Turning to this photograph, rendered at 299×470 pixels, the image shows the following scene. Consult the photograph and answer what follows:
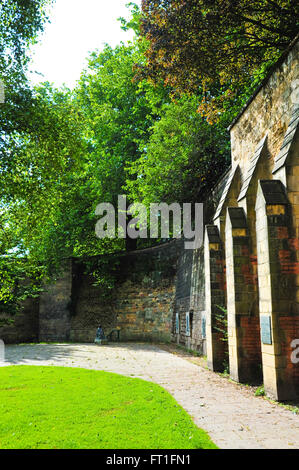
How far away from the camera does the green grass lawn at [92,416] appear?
4164 mm

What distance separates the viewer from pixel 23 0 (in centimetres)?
1236

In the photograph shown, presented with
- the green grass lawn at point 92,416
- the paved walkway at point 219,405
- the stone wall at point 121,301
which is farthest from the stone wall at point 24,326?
the green grass lawn at point 92,416

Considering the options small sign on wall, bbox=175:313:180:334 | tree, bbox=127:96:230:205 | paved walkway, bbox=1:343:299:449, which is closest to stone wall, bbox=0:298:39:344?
small sign on wall, bbox=175:313:180:334

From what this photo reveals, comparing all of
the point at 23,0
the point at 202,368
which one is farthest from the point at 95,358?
the point at 23,0

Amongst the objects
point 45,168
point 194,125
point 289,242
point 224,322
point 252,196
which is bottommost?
point 224,322

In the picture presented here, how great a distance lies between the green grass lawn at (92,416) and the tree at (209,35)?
9105mm

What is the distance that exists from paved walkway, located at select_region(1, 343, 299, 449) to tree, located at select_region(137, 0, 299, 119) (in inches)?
339

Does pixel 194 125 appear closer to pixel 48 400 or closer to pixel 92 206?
pixel 92 206

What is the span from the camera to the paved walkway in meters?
4.31

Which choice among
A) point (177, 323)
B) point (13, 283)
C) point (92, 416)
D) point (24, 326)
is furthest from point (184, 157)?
point (24, 326)

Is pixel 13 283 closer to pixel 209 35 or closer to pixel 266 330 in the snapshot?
pixel 266 330

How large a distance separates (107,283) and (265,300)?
1609 centimetres

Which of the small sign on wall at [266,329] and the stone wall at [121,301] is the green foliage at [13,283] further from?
the small sign on wall at [266,329]

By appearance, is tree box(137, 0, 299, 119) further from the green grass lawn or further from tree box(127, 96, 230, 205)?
the green grass lawn
